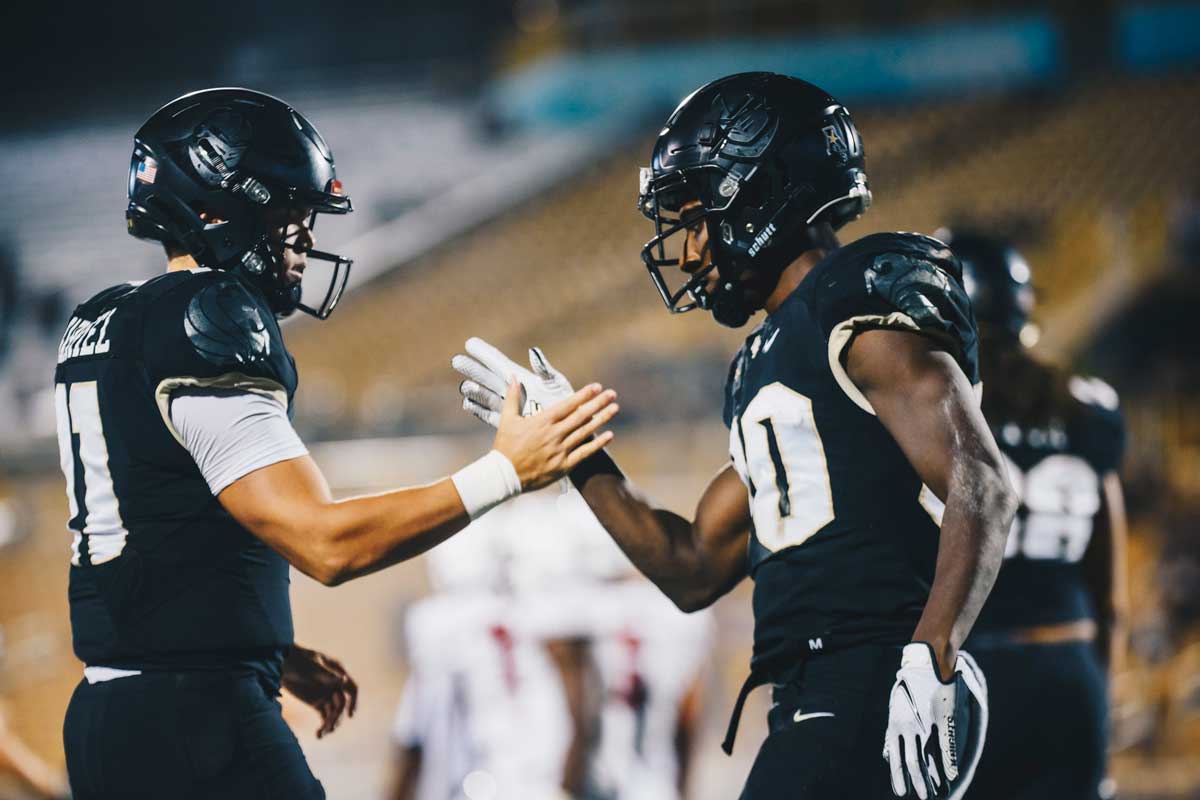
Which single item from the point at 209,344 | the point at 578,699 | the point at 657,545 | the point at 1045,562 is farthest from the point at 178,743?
the point at 578,699

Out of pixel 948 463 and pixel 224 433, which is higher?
pixel 224 433

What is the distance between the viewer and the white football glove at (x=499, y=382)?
2852mm

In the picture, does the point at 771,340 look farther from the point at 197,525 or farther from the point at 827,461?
the point at 197,525

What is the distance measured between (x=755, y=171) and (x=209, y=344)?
107cm

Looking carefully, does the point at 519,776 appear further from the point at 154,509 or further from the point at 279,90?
the point at 279,90

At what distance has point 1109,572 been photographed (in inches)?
147

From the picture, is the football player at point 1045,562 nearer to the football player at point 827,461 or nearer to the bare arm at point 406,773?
the football player at point 827,461

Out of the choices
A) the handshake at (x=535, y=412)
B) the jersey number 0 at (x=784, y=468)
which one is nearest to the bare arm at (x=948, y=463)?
the jersey number 0 at (x=784, y=468)

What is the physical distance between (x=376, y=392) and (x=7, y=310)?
3795 mm

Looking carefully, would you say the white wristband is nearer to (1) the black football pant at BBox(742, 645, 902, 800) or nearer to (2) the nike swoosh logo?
(2) the nike swoosh logo

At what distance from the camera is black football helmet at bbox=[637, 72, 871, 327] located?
8.84 ft

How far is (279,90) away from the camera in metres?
17.7

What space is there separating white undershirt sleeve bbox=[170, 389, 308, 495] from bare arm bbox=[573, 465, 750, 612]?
2.60ft

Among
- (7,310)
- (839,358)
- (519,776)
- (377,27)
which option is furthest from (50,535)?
A: (377,27)
